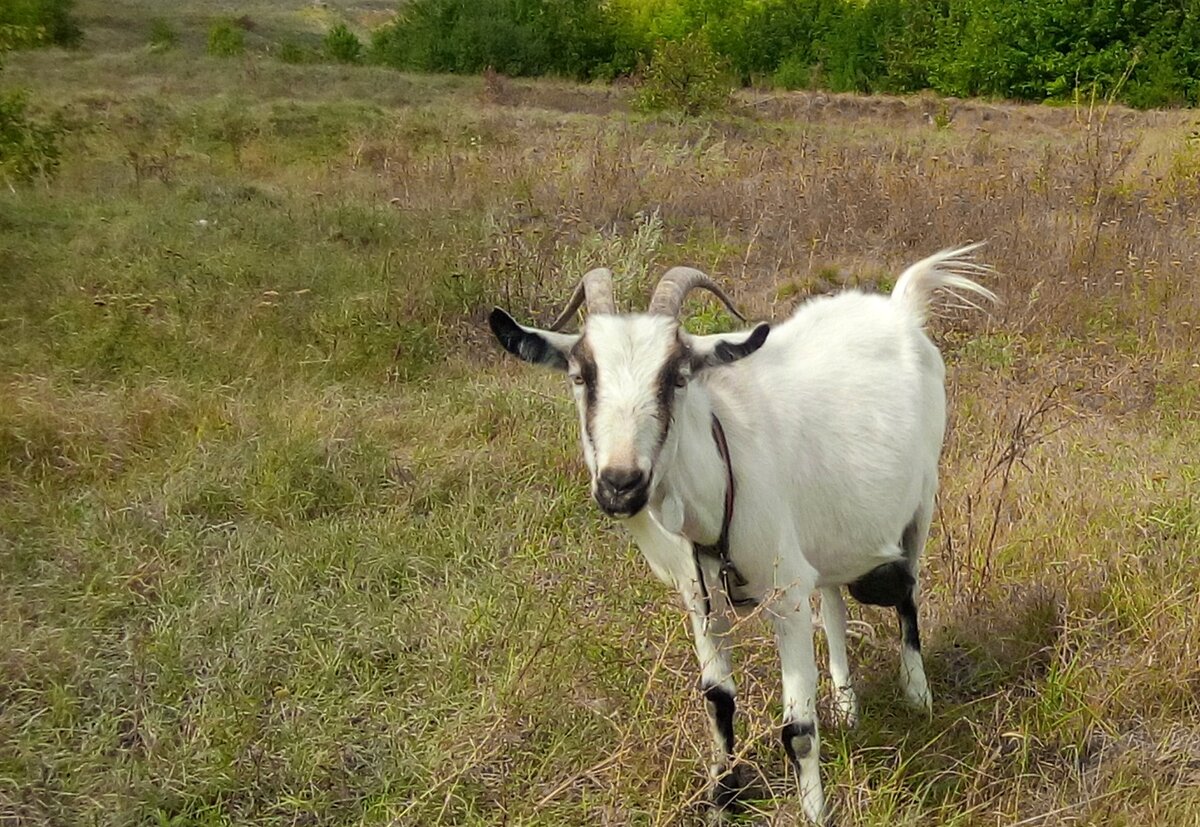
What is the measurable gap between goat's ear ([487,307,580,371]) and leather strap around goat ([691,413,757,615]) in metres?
0.49

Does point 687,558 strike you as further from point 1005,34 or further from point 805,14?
point 805,14

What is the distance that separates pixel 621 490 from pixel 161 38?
38.4 meters

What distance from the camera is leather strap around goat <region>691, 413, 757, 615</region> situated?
9.34 feet

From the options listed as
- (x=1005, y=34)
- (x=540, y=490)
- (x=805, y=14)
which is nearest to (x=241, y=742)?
(x=540, y=490)

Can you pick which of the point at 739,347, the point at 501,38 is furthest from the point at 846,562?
the point at 501,38

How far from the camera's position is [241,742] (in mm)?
3211

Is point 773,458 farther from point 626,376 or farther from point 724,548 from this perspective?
point 626,376

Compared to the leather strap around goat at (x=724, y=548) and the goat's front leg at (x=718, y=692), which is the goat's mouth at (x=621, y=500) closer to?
the leather strap around goat at (x=724, y=548)

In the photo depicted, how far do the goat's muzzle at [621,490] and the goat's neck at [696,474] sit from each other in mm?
243

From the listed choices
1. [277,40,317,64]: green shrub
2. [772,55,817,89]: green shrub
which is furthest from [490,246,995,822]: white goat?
[772,55,817,89]: green shrub

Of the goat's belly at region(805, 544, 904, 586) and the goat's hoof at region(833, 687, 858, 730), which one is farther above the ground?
the goat's belly at region(805, 544, 904, 586)

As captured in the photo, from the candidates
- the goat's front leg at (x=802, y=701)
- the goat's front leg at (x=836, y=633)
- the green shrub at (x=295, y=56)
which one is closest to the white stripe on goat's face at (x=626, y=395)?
the goat's front leg at (x=802, y=701)

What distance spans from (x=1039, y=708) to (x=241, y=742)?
8.40 feet

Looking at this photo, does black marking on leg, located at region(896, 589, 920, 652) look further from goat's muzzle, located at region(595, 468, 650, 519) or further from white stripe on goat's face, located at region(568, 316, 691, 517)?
goat's muzzle, located at region(595, 468, 650, 519)
